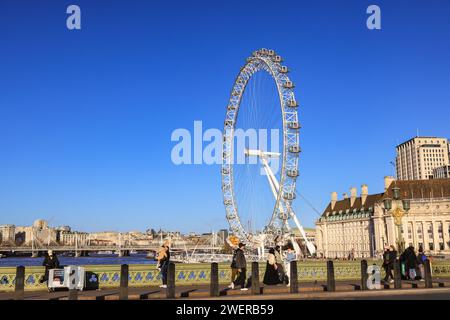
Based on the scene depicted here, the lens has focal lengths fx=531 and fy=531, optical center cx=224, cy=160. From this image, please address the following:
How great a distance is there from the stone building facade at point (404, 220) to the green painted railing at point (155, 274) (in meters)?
99.8

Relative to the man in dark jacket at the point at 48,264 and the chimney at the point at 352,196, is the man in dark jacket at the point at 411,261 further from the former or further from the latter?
the chimney at the point at 352,196

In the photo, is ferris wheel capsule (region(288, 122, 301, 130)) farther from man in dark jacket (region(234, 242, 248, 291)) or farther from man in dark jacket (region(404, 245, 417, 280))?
man in dark jacket (region(234, 242, 248, 291))

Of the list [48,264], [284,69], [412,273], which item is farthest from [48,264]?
[284,69]

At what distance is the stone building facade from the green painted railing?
9980cm

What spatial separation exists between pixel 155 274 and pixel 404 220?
127318 millimetres

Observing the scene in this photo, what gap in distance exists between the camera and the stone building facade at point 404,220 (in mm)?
137875

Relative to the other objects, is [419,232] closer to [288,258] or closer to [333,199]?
[333,199]

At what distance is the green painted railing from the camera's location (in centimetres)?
2088

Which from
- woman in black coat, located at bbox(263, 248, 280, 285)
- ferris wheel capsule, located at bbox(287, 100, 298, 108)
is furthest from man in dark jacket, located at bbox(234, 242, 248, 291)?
ferris wheel capsule, located at bbox(287, 100, 298, 108)

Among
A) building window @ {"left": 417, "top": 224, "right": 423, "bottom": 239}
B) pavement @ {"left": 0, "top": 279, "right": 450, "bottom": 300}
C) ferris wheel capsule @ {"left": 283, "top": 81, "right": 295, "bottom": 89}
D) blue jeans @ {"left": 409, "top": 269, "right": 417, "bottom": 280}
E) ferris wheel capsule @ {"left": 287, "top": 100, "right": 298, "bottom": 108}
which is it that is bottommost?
pavement @ {"left": 0, "top": 279, "right": 450, "bottom": 300}

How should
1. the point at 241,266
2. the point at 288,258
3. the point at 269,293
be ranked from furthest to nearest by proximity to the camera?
1. the point at 288,258
2. the point at 241,266
3. the point at 269,293

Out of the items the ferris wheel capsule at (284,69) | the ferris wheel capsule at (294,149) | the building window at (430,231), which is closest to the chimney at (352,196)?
the building window at (430,231)

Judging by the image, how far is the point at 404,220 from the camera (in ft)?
457
